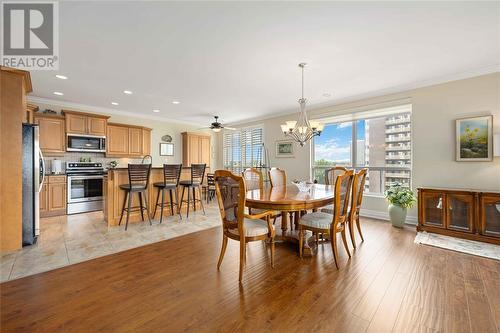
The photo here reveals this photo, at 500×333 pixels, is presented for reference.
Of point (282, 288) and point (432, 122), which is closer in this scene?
point (282, 288)

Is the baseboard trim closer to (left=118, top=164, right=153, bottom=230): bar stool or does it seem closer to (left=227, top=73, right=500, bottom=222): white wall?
(left=227, top=73, right=500, bottom=222): white wall

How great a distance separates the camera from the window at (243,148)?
271 inches

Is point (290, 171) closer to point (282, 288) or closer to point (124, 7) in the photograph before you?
point (282, 288)

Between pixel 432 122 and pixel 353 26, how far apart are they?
9.01ft

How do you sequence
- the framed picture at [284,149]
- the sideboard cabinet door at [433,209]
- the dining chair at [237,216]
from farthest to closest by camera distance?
the framed picture at [284,149] < the sideboard cabinet door at [433,209] < the dining chair at [237,216]

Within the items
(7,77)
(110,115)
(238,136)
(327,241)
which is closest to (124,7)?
(7,77)

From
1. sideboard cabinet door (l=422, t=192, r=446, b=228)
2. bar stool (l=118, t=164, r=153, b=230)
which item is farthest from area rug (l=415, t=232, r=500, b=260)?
bar stool (l=118, t=164, r=153, b=230)

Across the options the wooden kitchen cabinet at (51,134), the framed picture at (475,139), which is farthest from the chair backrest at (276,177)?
the wooden kitchen cabinet at (51,134)

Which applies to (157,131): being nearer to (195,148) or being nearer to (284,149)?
(195,148)

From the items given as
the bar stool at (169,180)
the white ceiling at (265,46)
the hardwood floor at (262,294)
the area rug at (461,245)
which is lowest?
the hardwood floor at (262,294)

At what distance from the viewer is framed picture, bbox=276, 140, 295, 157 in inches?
233

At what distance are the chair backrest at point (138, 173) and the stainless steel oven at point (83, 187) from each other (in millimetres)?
1764

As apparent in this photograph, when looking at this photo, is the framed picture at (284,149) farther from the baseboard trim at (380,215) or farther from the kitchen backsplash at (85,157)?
the kitchen backsplash at (85,157)

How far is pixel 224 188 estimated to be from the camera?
2.32 meters
